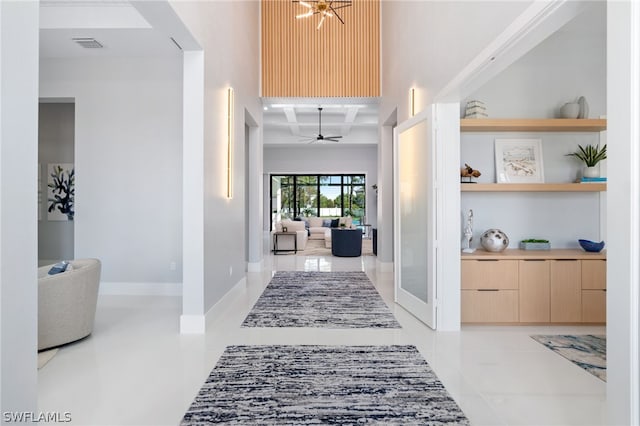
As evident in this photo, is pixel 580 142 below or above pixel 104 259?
above

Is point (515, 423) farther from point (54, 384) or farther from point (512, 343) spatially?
point (54, 384)

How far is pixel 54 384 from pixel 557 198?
17.0 ft

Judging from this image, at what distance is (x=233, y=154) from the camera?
4957 mm

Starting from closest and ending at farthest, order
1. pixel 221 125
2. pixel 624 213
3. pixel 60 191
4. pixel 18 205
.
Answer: pixel 18 205, pixel 624 213, pixel 221 125, pixel 60 191

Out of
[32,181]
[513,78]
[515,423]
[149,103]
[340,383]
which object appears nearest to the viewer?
[32,181]

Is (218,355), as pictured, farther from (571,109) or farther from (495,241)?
(571,109)

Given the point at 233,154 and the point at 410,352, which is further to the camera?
the point at 233,154

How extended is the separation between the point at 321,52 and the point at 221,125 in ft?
12.0

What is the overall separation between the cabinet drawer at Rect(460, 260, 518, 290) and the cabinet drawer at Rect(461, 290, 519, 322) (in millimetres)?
63

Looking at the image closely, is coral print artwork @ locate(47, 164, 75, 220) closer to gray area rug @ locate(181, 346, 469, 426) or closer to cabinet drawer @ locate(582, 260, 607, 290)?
gray area rug @ locate(181, 346, 469, 426)

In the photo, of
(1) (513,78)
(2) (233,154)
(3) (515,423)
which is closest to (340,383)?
(3) (515,423)

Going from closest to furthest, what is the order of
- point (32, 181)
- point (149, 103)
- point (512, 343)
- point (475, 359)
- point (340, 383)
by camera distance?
point (32, 181)
point (340, 383)
point (475, 359)
point (512, 343)
point (149, 103)

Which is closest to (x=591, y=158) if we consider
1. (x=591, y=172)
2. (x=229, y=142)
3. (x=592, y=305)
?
(x=591, y=172)

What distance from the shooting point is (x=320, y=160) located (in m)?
13.8
